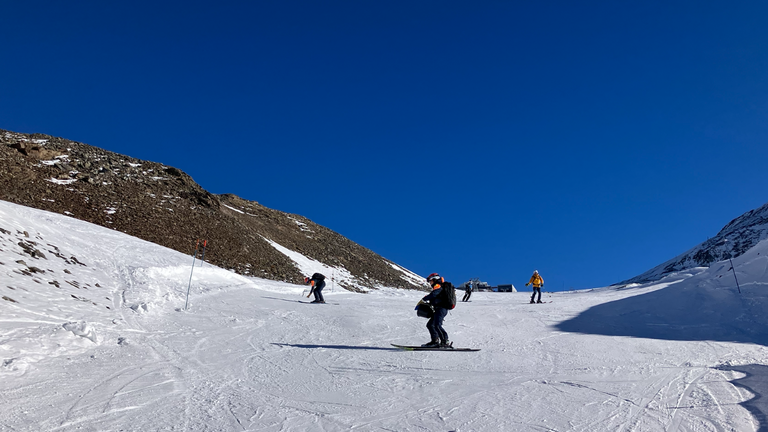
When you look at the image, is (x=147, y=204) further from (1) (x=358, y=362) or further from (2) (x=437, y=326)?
(1) (x=358, y=362)

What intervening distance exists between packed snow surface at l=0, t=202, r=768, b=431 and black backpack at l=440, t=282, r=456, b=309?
1134mm

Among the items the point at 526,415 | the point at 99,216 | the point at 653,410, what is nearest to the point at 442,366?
the point at 526,415

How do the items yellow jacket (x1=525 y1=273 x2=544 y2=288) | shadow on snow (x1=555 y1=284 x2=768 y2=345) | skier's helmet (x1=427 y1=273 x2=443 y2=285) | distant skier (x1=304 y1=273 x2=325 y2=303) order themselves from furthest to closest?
yellow jacket (x1=525 y1=273 x2=544 y2=288), distant skier (x1=304 y1=273 x2=325 y2=303), shadow on snow (x1=555 y1=284 x2=768 y2=345), skier's helmet (x1=427 y1=273 x2=443 y2=285)

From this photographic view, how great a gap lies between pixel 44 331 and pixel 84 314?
2922mm

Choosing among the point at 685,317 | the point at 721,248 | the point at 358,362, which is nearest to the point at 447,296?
the point at 358,362

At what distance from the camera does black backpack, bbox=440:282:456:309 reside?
9844mm

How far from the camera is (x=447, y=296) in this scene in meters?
9.88

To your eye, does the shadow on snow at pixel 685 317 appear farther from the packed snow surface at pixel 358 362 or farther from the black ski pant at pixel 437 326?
the black ski pant at pixel 437 326

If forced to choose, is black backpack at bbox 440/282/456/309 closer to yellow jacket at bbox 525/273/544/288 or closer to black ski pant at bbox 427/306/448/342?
black ski pant at bbox 427/306/448/342

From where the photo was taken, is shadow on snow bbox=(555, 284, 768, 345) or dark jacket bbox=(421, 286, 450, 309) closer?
dark jacket bbox=(421, 286, 450, 309)

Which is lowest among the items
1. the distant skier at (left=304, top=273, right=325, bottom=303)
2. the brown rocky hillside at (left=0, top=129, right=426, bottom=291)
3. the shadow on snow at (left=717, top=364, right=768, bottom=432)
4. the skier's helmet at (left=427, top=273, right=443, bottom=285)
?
the shadow on snow at (left=717, top=364, right=768, bottom=432)

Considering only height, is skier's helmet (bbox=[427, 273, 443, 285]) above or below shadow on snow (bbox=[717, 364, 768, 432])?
above

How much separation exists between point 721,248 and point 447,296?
112 meters

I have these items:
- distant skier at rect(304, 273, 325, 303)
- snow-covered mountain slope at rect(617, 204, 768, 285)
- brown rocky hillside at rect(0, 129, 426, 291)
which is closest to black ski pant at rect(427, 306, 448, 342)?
distant skier at rect(304, 273, 325, 303)
